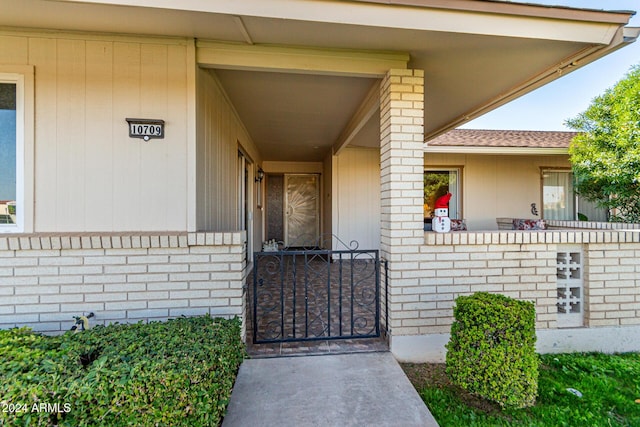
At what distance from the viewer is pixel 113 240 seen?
223 centimetres

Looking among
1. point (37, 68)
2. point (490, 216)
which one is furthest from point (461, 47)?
point (490, 216)

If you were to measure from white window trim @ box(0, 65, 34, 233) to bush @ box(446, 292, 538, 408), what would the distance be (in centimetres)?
348

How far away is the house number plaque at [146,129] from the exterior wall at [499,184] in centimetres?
608

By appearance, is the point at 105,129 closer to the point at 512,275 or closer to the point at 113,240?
the point at 113,240

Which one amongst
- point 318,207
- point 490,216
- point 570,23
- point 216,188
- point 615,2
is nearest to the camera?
point 570,23

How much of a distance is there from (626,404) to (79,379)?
342cm

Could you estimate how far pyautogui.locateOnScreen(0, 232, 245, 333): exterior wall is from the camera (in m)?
2.19

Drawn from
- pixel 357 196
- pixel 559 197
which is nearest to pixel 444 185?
pixel 357 196

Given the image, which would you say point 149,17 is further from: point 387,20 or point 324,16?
point 387,20

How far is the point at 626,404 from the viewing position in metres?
2.03

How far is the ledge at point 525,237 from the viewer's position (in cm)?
258

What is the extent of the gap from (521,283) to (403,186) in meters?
1.44

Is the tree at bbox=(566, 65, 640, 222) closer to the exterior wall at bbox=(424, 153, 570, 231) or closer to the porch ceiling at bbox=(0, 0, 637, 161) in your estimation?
the exterior wall at bbox=(424, 153, 570, 231)

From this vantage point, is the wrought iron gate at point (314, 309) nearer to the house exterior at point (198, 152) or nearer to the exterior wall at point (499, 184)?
the house exterior at point (198, 152)
